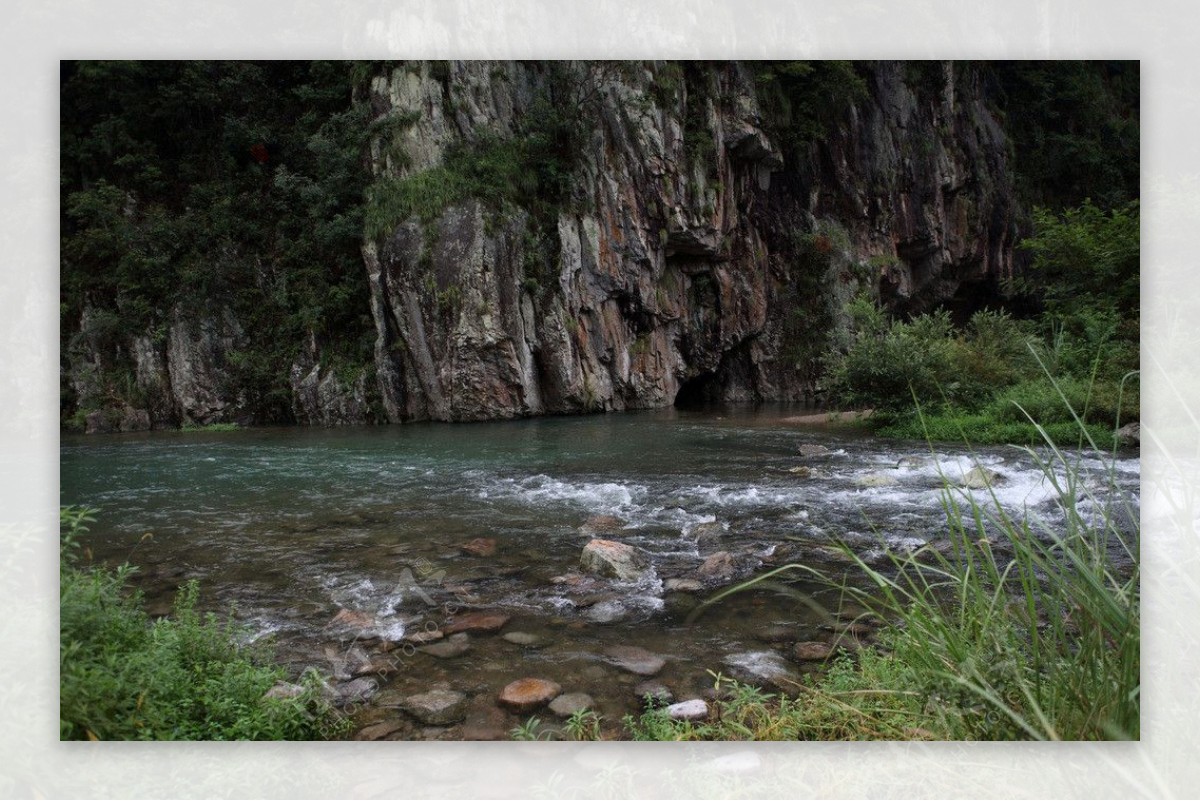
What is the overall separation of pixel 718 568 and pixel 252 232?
17095 mm

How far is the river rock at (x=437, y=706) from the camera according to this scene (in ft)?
8.91

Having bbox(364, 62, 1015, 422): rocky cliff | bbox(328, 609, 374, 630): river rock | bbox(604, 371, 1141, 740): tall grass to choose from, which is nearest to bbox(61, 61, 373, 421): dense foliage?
bbox(364, 62, 1015, 422): rocky cliff

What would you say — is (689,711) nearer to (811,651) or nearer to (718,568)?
(811,651)

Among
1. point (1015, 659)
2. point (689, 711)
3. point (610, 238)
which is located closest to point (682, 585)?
point (689, 711)

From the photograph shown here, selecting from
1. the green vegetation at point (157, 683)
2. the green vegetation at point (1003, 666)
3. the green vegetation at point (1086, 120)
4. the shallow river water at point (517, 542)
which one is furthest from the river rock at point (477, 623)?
the green vegetation at point (1086, 120)

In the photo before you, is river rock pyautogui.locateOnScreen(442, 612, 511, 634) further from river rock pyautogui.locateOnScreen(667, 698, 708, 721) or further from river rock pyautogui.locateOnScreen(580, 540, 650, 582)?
river rock pyautogui.locateOnScreen(667, 698, 708, 721)

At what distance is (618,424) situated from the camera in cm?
1470

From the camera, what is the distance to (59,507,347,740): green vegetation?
2178 millimetres

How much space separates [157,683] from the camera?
230 cm

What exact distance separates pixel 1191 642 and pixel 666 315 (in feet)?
63.5

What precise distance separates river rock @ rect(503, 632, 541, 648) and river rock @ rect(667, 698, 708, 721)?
2.73ft

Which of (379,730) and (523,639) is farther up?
(523,639)

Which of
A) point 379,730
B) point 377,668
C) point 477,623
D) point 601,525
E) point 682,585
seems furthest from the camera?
point 601,525

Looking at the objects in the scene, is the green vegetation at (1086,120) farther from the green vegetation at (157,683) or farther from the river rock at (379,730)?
the green vegetation at (157,683)
